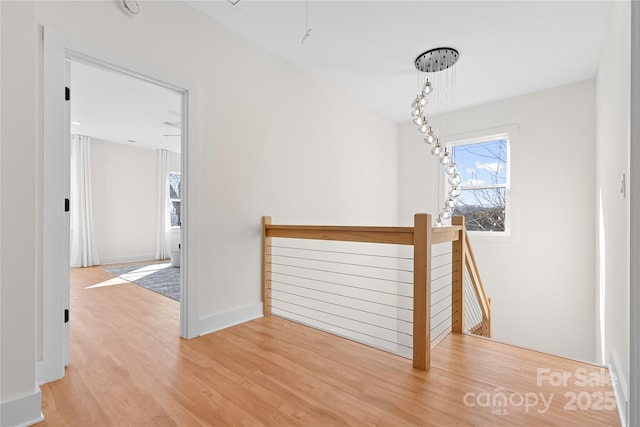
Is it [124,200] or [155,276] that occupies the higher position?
[124,200]

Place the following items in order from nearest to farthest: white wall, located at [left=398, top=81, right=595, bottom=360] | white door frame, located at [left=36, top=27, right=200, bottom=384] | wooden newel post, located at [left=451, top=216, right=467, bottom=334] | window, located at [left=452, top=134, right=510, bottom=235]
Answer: white door frame, located at [left=36, top=27, right=200, bottom=384], wooden newel post, located at [left=451, top=216, right=467, bottom=334], white wall, located at [left=398, top=81, right=595, bottom=360], window, located at [left=452, top=134, right=510, bottom=235]

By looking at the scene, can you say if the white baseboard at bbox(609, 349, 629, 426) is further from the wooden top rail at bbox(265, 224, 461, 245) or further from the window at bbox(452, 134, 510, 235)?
the window at bbox(452, 134, 510, 235)

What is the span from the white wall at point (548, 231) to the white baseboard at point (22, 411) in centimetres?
444

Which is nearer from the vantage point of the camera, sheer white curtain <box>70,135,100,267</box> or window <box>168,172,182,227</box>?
sheer white curtain <box>70,135,100,267</box>

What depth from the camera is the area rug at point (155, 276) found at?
12.7 feet

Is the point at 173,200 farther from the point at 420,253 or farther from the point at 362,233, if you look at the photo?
the point at 420,253

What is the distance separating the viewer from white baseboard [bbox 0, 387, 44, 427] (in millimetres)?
1273

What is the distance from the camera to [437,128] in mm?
4555

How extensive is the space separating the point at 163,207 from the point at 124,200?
0.76 meters

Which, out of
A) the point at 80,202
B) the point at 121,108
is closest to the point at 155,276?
the point at 80,202

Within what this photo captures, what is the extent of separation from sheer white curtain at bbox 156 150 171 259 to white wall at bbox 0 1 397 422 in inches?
188

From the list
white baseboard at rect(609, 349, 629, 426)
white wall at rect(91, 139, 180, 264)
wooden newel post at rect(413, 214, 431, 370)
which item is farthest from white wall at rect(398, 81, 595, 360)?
white wall at rect(91, 139, 180, 264)

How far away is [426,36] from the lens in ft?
8.57

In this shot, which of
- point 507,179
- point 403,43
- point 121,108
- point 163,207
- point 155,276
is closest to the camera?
point 403,43
